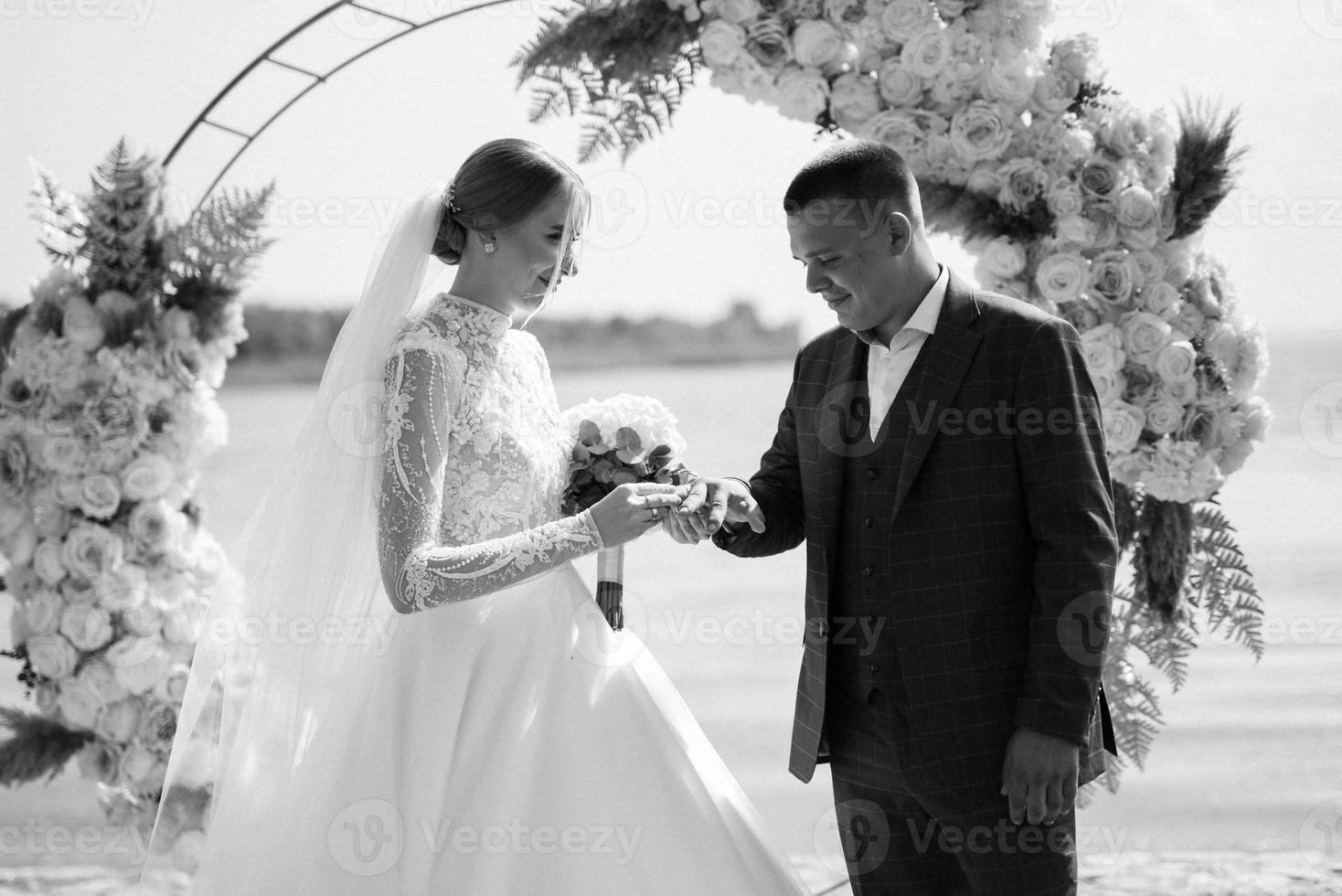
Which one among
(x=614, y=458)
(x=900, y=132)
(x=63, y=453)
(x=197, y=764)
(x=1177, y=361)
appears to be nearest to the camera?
(x=614, y=458)

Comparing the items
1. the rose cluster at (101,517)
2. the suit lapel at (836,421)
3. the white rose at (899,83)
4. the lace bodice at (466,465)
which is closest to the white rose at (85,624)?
the rose cluster at (101,517)

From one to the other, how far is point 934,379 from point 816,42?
152cm

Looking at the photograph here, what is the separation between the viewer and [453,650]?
8.00 feet

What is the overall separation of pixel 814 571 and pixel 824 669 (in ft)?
0.68

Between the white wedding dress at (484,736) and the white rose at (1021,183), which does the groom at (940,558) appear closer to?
the white wedding dress at (484,736)

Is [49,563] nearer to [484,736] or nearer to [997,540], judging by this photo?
[484,736]

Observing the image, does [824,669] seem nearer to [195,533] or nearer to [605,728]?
[605,728]

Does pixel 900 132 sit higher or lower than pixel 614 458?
higher

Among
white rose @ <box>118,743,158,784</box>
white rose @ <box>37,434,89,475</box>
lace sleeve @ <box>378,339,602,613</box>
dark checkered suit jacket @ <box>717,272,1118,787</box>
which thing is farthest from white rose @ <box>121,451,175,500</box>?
dark checkered suit jacket @ <box>717,272,1118,787</box>

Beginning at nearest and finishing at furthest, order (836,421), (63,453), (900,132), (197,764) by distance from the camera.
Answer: (836,421)
(197,764)
(900,132)
(63,453)

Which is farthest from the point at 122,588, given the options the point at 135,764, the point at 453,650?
the point at 453,650

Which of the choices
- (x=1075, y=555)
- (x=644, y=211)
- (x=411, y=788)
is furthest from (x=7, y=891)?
(x=1075, y=555)

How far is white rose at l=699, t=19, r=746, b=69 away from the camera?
3.39 m

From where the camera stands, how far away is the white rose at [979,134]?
3.36 m
